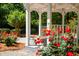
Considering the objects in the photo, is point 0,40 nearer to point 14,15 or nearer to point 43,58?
point 14,15

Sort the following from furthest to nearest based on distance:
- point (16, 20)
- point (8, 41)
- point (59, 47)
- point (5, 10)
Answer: point (5, 10) < point (16, 20) < point (8, 41) < point (59, 47)

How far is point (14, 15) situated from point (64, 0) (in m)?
17.1

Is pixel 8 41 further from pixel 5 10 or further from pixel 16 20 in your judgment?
pixel 5 10

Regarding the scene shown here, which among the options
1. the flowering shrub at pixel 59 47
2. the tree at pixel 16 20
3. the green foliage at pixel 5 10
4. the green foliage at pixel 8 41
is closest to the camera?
the flowering shrub at pixel 59 47

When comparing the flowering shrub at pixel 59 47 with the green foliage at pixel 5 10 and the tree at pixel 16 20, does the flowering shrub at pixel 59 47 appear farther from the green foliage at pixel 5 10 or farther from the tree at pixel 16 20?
the green foliage at pixel 5 10

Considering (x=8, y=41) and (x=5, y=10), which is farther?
(x=5, y=10)

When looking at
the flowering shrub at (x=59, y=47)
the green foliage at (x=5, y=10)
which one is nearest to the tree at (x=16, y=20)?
the green foliage at (x=5, y=10)

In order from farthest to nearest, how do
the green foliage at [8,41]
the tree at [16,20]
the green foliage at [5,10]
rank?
the green foliage at [5,10] → the tree at [16,20] → the green foliage at [8,41]

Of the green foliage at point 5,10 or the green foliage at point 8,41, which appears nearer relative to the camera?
the green foliage at point 8,41

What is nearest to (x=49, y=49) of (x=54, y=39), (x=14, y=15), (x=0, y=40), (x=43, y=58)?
(x=54, y=39)

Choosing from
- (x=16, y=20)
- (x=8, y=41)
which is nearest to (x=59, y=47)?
(x=8, y=41)

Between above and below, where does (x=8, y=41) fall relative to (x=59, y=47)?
below

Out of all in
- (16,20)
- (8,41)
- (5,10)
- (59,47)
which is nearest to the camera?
(59,47)

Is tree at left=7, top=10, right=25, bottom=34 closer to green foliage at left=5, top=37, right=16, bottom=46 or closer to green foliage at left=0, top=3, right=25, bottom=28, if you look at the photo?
green foliage at left=0, top=3, right=25, bottom=28
